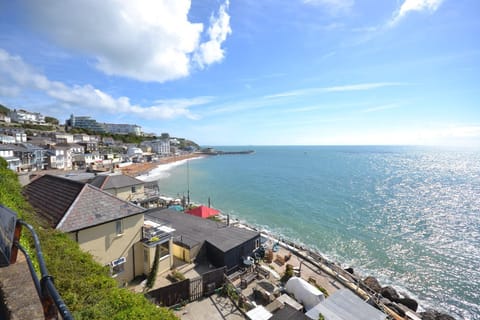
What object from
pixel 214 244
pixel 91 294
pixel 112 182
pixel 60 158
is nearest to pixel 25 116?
pixel 60 158

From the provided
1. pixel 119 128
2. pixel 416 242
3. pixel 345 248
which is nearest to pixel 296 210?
pixel 345 248

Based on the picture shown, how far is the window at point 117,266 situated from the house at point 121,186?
42.9 ft

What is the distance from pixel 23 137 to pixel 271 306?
97789 millimetres

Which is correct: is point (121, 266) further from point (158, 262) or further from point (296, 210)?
point (296, 210)

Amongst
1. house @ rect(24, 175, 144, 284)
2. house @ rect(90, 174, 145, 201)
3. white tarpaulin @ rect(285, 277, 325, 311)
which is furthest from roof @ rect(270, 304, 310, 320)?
house @ rect(90, 174, 145, 201)

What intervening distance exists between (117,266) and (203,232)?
22.3 ft

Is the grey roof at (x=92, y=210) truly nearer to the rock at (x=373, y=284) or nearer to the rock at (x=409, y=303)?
the rock at (x=373, y=284)

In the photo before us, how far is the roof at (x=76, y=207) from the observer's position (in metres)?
10.5

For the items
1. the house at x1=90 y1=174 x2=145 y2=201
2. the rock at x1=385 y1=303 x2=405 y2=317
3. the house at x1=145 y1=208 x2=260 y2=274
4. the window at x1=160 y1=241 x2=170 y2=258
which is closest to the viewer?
the window at x1=160 y1=241 x2=170 y2=258

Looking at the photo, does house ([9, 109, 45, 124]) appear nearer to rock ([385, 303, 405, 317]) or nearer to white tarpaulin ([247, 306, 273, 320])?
white tarpaulin ([247, 306, 273, 320])

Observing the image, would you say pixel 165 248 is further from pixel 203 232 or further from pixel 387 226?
pixel 387 226

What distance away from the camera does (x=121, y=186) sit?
24094 mm

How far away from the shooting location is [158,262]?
1273cm

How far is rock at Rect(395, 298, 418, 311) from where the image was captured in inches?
629
